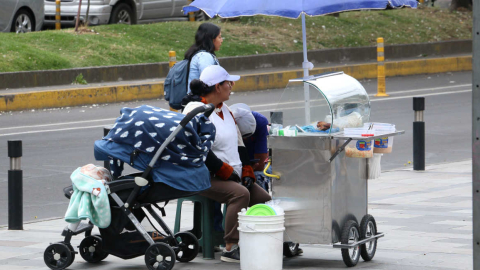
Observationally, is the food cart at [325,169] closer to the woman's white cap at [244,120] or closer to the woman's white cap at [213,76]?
the woman's white cap at [244,120]

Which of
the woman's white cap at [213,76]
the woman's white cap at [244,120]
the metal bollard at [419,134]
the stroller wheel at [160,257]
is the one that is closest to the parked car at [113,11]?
the metal bollard at [419,134]

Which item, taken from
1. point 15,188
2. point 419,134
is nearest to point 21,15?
point 419,134

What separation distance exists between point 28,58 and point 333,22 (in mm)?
10362

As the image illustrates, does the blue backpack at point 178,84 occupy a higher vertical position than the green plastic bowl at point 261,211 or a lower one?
higher

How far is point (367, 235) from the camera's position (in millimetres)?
5875

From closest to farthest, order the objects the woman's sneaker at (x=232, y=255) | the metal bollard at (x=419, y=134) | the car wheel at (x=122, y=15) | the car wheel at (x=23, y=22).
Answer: the woman's sneaker at (x=232, y=255) < the metal bollard at (x=419, y=134) < the car wheel at (x=23, y=22) < the car wheel at (x=122, y=15)

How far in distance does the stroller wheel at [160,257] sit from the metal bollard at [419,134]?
5167mm

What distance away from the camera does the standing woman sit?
21.3ft

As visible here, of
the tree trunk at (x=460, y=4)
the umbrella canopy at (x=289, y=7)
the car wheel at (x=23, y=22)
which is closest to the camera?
the umbrella canopy at (x=289, y=7)

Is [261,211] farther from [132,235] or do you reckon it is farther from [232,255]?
[132,235]

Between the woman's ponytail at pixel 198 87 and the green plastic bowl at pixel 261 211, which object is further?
the woman's ponytail at pixel 198 87

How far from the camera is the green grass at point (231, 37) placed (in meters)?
17.5

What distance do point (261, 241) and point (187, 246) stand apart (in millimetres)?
645

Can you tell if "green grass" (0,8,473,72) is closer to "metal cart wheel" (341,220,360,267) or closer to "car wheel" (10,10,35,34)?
"car wheel" (10,10,35,34)
